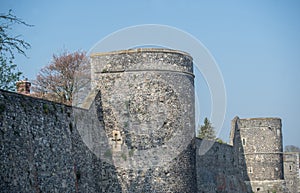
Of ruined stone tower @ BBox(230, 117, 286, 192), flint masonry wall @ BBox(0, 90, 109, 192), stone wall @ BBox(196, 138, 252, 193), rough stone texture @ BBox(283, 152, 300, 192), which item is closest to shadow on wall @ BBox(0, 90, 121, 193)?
flint masonry wall @ BBox(0, 90, 109, 192)

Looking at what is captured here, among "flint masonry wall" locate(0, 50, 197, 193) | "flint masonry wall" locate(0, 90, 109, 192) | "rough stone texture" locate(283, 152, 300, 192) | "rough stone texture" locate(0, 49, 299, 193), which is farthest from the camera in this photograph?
"rough stone texture" locate(283, 152, 300, 192)

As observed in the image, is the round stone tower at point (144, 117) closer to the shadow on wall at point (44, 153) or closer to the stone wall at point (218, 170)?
the shadow on wall at point (44, 153)

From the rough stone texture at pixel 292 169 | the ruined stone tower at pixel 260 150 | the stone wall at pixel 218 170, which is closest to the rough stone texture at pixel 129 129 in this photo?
the stone wall at pixel 218 170

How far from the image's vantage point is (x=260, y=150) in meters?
40.1

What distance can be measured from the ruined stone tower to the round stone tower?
22.0 meters

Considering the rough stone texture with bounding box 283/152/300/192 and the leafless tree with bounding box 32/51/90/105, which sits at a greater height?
the leafless tree with bounding box 32/51/90/105

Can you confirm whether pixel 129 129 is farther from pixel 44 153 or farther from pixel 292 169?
pixel 292 169

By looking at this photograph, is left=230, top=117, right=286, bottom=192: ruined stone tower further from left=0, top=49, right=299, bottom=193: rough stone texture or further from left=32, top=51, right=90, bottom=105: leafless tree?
left=0, top=49, right=299, bottom=193: rough stone texture

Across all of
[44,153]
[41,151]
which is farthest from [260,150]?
[41,151]

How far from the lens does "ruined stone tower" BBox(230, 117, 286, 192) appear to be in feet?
131

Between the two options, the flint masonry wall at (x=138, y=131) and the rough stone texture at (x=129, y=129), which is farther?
the flint masonry wall at (x=138, y=131)

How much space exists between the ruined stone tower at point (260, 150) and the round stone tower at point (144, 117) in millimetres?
21967

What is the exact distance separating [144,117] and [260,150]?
2377cm

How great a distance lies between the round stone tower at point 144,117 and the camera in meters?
17.8
